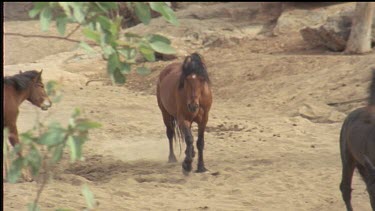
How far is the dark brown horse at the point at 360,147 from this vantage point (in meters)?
7.80

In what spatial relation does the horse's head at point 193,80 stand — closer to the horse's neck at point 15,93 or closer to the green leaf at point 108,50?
the horse's neck at point 15,93

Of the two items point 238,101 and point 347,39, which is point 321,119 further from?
point 347,39

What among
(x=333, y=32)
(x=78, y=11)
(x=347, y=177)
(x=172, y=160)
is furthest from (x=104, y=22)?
(x=333, y=32)

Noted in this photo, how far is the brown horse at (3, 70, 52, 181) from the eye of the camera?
10.8 meters

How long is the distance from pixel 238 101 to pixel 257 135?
2.60 m

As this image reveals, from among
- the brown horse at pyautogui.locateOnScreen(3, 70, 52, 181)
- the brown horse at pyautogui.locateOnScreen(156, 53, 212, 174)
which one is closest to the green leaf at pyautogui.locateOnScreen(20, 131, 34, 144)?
the brown horse at pyautogui.locateOnScreen(3, 70, 52, 181)

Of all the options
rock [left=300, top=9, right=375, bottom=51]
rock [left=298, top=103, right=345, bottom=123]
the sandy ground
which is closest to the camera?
the sandy ground

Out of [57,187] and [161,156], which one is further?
[161,156]

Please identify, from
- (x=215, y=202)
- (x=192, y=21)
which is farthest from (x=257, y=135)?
(x=192, y=21)

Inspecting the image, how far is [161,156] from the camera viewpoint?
12578mm

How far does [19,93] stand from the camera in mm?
11086

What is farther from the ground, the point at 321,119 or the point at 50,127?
the point at 50,127

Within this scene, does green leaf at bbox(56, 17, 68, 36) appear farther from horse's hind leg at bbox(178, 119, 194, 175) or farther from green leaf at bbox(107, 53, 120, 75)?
horse's hind leg at bbox(178, 119, 194, 175)

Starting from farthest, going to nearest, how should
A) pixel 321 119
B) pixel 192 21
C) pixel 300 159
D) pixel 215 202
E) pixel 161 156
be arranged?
1. pixel 192 21
2. pixel 321 119
3. pixel 161 156
4. pixel 300 159
5. pixel 215 202
